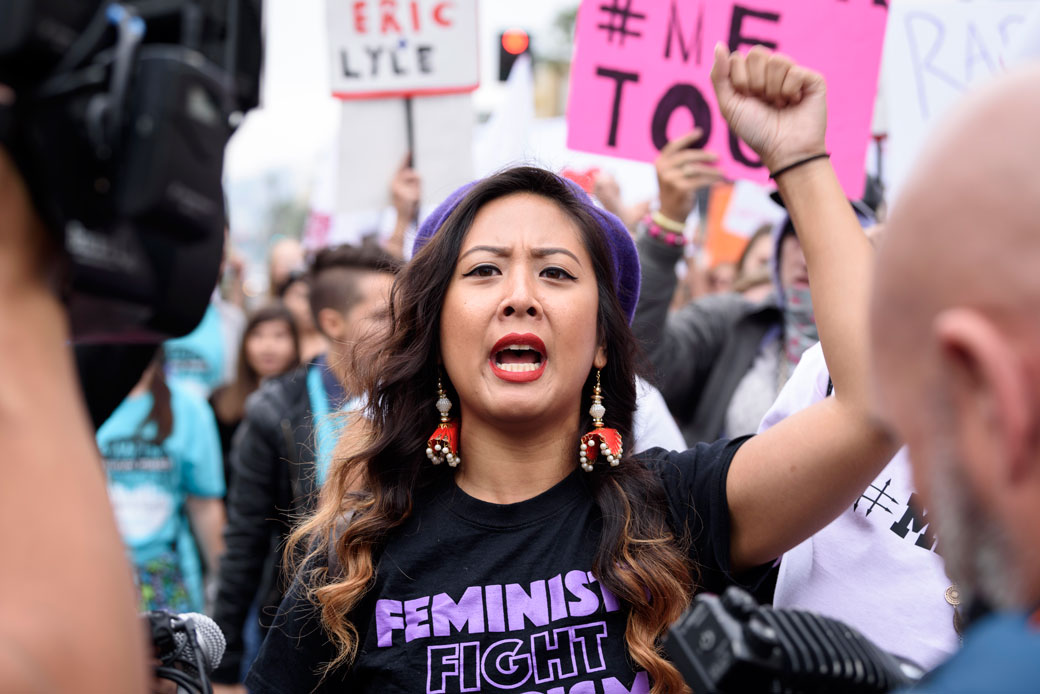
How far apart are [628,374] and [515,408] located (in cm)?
35

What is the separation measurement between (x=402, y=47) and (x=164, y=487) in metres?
2.37

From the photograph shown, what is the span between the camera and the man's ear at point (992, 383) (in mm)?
838

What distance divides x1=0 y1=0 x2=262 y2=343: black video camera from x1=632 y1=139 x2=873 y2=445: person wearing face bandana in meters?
2.52

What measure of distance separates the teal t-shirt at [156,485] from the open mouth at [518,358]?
2745 millimetres

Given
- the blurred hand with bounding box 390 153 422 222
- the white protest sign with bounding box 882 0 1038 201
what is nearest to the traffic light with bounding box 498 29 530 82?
the blurred hand with bounding box 390 153 422 222

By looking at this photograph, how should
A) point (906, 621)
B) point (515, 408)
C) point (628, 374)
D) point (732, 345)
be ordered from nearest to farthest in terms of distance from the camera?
1. point (906, 621)
2. point (515, 408)
3. point (628, 374)
4. point (732, 345)

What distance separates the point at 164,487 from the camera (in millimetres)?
4586

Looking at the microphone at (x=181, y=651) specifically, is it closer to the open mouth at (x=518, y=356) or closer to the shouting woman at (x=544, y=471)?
the shouting woman at (x=544, y=471)

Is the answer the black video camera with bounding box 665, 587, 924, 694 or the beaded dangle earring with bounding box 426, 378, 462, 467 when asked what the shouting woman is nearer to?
the beaded dangle earring with bounding box 426, 378, 462, 467

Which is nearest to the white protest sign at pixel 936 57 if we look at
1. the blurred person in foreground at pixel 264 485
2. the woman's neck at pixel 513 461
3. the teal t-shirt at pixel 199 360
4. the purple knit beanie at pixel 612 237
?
the purple knit beanie at pixel 612 237

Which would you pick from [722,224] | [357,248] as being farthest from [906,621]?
[722,224]

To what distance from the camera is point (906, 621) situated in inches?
81.5

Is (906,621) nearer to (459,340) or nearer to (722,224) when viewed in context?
(459,340)

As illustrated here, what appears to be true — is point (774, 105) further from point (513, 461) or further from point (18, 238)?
point (18, 238)
